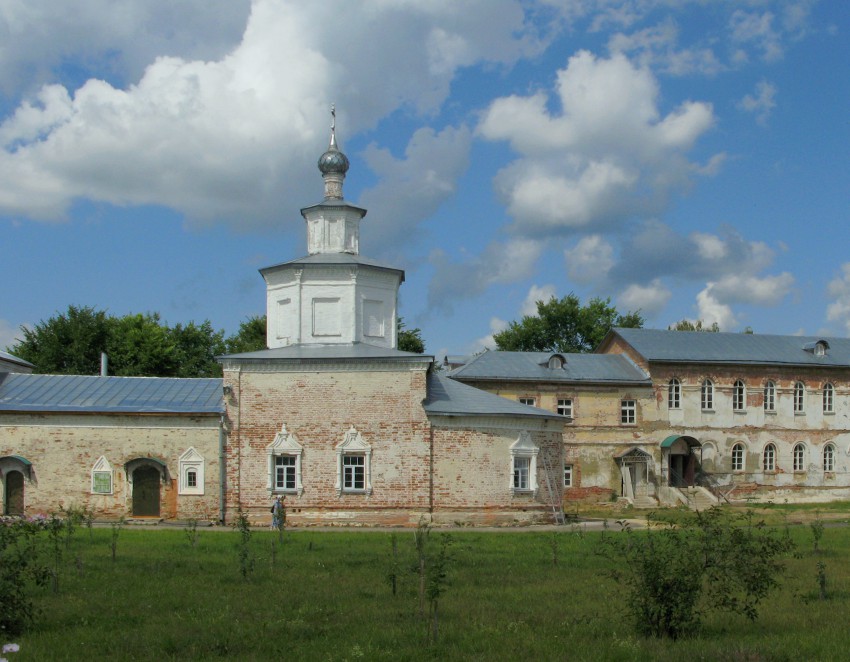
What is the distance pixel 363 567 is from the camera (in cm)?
1602

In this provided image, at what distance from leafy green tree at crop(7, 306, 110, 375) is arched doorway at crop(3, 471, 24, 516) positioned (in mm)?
19957

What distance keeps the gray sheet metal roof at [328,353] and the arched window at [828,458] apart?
2205 centimetres

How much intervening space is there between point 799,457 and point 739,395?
3902 mm

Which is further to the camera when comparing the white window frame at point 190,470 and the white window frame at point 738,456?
the white window frame at point 738,456

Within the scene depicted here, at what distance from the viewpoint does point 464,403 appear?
2684cm

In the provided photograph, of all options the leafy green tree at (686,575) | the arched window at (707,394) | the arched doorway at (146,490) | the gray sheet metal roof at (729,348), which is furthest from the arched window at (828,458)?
the leafy green tree at (686,575)

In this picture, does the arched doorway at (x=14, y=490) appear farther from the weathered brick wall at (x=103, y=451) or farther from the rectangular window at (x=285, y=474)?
the rectangular window at (x=285, y=474)

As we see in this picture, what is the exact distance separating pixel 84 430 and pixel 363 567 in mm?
14098

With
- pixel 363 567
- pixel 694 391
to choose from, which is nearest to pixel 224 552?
pixel 363 567

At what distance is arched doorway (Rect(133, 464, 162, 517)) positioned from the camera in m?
27.0

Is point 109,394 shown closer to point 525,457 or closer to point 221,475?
point 221,475

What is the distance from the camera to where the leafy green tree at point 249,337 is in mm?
51406

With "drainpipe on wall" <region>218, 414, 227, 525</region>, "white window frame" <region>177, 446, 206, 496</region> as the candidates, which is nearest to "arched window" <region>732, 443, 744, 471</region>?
"drainpipe on wall" <region>218, 414, 227, 525</region>

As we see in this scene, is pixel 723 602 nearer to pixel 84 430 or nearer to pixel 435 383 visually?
pixel 435 383
